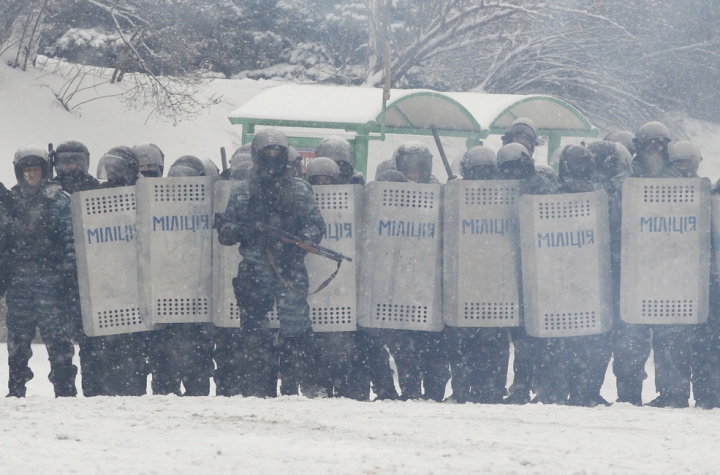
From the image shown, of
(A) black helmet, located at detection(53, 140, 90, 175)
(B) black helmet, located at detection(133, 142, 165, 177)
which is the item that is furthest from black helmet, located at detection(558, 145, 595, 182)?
(A) black helmet, located at detection(53, 140, 90, 175)

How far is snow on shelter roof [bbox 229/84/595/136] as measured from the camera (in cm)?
1427

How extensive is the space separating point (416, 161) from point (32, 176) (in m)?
2.72

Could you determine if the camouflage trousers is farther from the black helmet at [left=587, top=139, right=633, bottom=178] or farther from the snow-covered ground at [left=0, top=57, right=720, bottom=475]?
the black helmet at [left=587, top=139, right=633, bottom=178]

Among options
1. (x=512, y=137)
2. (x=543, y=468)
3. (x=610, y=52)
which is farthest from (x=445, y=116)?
(x=610, y=52)

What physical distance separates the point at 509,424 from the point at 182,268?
2.57 m

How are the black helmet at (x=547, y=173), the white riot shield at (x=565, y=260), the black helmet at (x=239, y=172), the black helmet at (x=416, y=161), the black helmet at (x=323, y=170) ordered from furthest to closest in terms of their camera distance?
the black helmet at (x=416, y=161)
the black helmet at (x=547, y=173)
the black helmet at (x=239, y=172)
the black helmet at (x=323, y=170)
the white riot shield at (x=565, y=260)

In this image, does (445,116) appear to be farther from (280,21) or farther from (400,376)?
(280,21)

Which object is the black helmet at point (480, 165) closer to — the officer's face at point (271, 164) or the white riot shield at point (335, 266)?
the white riot shield at point (335, 266)

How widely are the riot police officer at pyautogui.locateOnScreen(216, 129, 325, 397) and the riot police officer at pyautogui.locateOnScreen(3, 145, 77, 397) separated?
47.9 inches

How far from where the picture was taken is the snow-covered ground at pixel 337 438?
176 inches

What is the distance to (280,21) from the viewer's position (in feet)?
107

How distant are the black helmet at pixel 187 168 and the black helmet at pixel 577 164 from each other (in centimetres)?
262

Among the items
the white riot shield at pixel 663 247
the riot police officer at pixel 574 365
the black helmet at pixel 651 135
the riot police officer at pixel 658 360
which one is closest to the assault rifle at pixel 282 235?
the riot police officer at pixel 574 365

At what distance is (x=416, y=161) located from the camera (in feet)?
26.8
